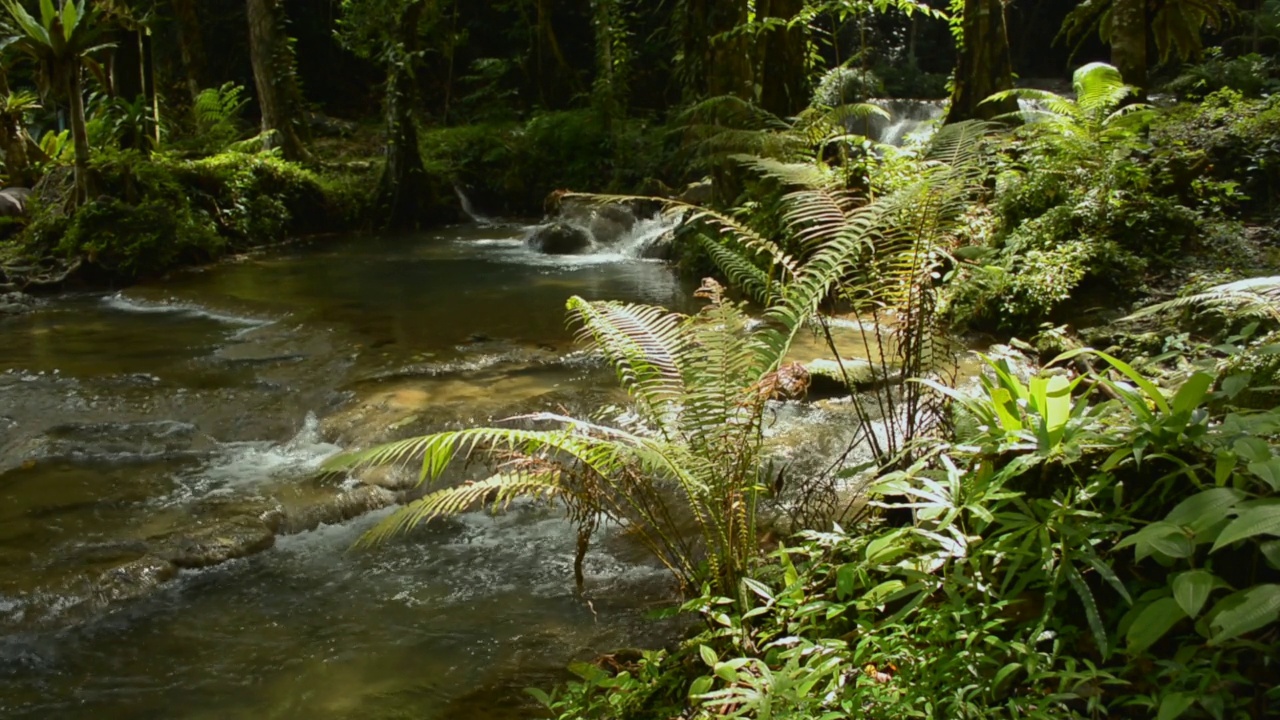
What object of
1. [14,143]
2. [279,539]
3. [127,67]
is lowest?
[279,539]

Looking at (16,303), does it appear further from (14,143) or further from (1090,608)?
(1090,608)

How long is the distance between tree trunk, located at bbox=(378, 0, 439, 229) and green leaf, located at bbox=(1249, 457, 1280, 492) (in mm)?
14170

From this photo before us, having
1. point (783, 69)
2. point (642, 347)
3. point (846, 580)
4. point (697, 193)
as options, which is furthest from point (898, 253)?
point (697, 193)

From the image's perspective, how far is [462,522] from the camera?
480cm

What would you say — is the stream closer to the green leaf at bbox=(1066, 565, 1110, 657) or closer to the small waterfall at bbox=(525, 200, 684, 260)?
the green leaf at bbox=(1066, 565, 1110, 657)

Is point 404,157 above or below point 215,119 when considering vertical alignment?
below

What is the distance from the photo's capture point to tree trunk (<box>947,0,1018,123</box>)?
996cm

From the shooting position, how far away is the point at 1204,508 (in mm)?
2033

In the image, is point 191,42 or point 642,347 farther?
point 191,42

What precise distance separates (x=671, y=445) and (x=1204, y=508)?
1.56m

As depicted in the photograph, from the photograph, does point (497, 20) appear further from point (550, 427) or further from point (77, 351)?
point (550, 427)

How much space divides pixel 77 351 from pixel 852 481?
6.54 meters

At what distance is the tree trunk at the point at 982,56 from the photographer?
9961mm

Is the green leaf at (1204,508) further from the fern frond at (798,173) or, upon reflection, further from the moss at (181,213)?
the moss at (181,213)
